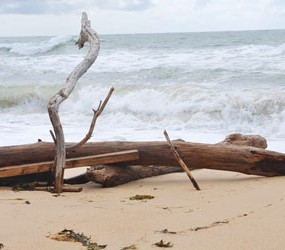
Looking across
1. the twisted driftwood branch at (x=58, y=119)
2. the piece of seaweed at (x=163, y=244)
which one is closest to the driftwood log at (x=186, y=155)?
the twisted driftwood branch at (x=58, y=119)

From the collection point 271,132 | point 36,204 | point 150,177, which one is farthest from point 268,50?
point 36,204

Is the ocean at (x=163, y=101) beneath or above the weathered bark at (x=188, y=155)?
beneath

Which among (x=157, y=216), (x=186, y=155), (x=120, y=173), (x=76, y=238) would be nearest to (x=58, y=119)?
(x=120, y=173)

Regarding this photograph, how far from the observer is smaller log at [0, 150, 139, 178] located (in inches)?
202

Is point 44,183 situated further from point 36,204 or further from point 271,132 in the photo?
point 271,132

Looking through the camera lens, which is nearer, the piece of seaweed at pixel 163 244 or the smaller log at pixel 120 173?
the piece of seaweed at pixel 163 244

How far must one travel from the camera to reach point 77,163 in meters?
5.31

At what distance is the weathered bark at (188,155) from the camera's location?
17.5 feet

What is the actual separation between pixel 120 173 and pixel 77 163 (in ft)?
1.47

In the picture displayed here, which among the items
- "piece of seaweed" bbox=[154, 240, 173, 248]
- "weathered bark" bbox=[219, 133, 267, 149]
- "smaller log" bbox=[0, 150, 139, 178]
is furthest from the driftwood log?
"piece of seaweed" bbox=[154, 240, 173, 248]

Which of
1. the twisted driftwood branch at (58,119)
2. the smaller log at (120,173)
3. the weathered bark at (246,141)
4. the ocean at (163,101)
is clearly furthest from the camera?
the ocean at (163,101)

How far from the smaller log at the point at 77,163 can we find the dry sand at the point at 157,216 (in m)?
0.21

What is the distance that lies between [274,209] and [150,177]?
7.34 ft

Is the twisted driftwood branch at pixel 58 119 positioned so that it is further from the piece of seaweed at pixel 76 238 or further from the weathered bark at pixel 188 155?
the piece of seaweed at pixel 76 238
